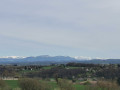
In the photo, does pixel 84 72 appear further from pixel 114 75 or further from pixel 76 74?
pixel 114 75

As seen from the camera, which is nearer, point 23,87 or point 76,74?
point 23,87

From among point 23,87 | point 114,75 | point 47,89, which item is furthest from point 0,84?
point 114,75

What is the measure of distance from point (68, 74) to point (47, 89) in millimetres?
58657

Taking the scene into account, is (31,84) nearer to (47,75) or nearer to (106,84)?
(106,84)

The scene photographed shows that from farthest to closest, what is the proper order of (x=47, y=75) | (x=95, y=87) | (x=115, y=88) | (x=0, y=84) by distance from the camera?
1. (x=47, y=75)
2. (x=0, y=84)
3. (x=115, y=88)
4. (x=95, y=87)

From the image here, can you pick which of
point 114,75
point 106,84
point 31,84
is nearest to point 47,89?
point 31,84

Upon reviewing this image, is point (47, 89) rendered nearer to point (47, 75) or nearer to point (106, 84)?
point (106, 84)

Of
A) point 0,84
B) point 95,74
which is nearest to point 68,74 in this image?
point 95,74

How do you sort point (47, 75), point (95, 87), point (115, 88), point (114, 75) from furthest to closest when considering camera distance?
point (47, 75), point (114, 75), point (115, 88), point (95, 87)

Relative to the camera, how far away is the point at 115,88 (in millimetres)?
38969

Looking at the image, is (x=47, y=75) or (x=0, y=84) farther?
(x=47, y=75)

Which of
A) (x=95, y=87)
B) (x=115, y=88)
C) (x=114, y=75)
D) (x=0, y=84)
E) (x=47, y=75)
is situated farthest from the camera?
(x=47, y=75)

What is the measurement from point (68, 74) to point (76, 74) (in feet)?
11.6

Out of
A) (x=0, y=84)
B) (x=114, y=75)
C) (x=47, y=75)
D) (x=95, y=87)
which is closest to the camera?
(x=95, y=87)
